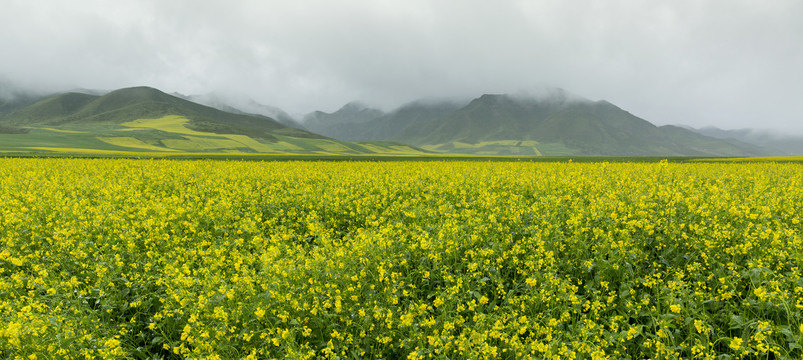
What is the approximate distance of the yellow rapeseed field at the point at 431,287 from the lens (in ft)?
15.0

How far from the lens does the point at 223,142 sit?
616ft

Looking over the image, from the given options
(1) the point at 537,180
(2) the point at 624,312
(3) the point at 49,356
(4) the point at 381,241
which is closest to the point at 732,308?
(2) the point at 624,312

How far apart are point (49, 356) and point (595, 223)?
940 centimetres

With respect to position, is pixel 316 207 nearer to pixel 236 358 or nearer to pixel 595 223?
pixel 236 358

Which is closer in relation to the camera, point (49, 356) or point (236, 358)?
point (49, 356)

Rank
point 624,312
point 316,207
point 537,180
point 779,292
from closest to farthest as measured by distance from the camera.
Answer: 1. point 779,292
2. point 624,312
3. point 316,207
4. point 537,180


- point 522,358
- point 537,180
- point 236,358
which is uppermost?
point 537,180

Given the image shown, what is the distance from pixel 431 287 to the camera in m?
6.28

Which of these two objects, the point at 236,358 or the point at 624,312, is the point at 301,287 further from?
the point at 624,312

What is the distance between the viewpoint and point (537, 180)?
1283 centimetres

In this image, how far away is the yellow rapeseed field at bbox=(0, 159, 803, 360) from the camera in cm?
458

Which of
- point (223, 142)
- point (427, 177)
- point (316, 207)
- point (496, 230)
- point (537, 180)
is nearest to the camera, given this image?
point (496, 230)

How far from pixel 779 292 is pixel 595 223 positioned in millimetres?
3062

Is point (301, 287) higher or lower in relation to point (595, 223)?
lower
